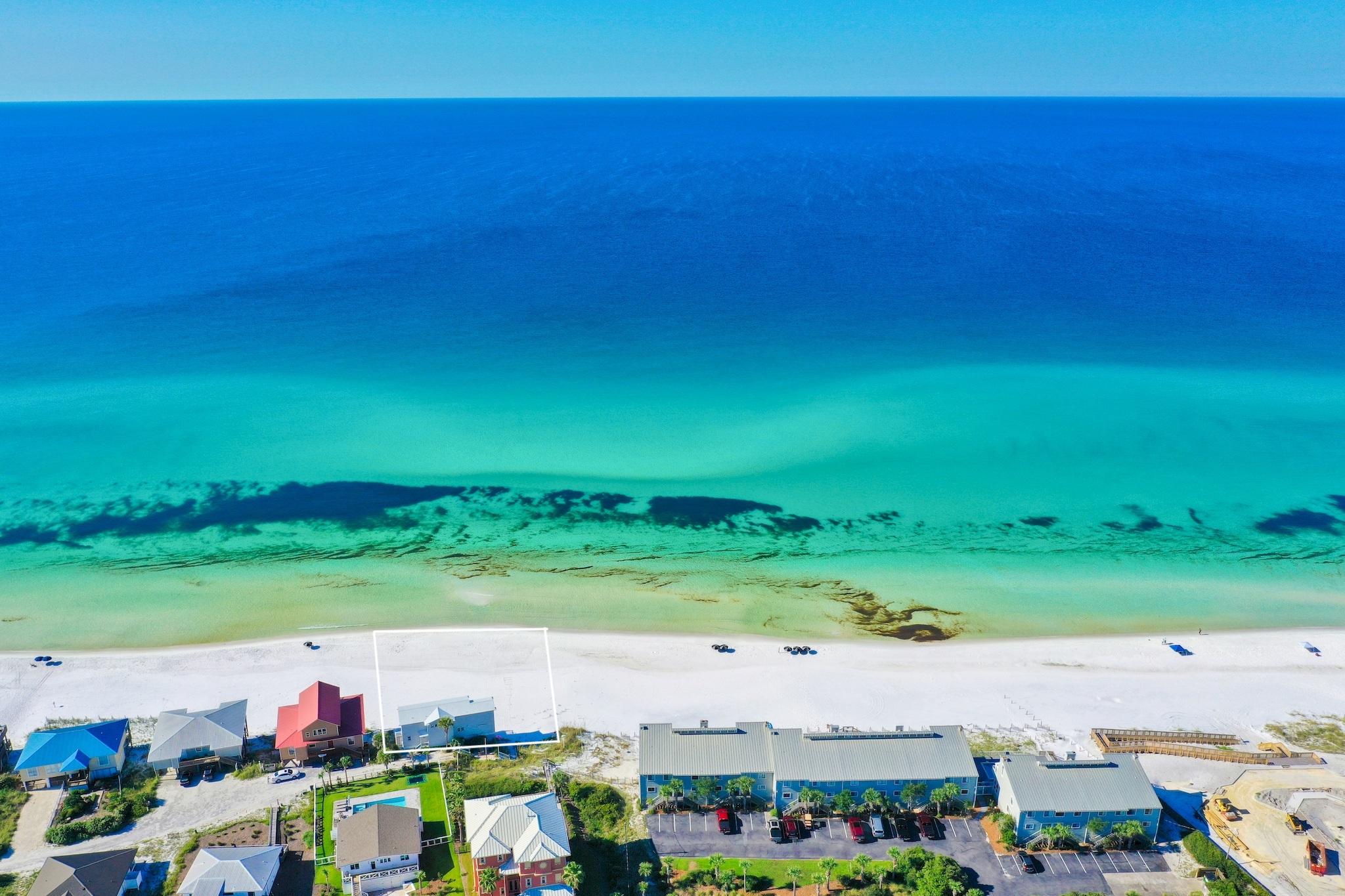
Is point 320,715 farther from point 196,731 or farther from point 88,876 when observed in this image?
point 88,876

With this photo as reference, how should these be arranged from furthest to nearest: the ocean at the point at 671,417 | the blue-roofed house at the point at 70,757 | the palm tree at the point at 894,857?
the ocean at the point at 671,417, the blue-roofed house at the point at 70,757, the palm tree at the point at 894,857

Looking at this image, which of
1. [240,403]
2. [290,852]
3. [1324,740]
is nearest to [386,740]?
[290,852]

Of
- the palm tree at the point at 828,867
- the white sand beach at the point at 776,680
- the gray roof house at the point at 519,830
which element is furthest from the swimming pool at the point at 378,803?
the palm tree at the point at 828,867

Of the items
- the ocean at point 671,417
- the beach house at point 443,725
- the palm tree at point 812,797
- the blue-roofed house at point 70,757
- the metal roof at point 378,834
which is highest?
the ocean at point 671,417

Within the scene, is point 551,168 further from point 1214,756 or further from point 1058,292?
point 1214,756

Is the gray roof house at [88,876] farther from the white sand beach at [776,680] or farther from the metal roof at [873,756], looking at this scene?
the metal roof at [873,756]

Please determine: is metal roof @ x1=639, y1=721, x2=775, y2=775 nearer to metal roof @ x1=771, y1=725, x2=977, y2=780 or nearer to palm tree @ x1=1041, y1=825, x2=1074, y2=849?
metal roof @ x1=771, y1=725, x2=977, y2=780

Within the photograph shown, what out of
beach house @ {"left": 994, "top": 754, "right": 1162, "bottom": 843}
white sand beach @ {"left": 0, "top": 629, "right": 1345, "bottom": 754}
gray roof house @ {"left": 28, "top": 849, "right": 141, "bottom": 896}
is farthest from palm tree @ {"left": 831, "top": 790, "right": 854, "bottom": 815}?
gray roof house @ {"left": 28, "top": 849, "right": 141, "bottom": 896}

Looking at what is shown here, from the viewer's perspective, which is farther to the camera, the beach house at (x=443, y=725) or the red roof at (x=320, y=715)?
the beach house at (x=443, y=725)
